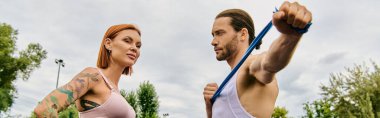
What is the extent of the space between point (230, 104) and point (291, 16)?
3.48 feet

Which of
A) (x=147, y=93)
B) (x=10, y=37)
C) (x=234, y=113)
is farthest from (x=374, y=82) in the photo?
(x=10, y=37)

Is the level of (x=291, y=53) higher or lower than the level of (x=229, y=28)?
lower

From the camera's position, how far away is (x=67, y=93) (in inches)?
114

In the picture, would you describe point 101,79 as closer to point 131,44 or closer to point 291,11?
point 131,44

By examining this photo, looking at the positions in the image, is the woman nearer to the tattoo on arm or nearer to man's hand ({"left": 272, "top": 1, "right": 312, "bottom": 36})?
the tattoo on arm

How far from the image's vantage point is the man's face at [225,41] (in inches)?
118

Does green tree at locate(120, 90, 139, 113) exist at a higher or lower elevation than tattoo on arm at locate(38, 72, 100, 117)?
higher

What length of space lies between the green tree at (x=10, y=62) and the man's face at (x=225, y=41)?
29906 mm

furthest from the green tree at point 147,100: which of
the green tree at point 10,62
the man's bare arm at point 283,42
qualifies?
the man's bare arm at point 283,42

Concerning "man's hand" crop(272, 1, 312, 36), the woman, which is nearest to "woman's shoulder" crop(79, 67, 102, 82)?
the woman

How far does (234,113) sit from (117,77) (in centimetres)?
173

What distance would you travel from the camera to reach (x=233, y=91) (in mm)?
2504

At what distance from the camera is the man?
1.74 m

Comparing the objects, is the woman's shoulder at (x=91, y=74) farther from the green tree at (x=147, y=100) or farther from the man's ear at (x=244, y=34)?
the green tree at (x=147, y=100)
